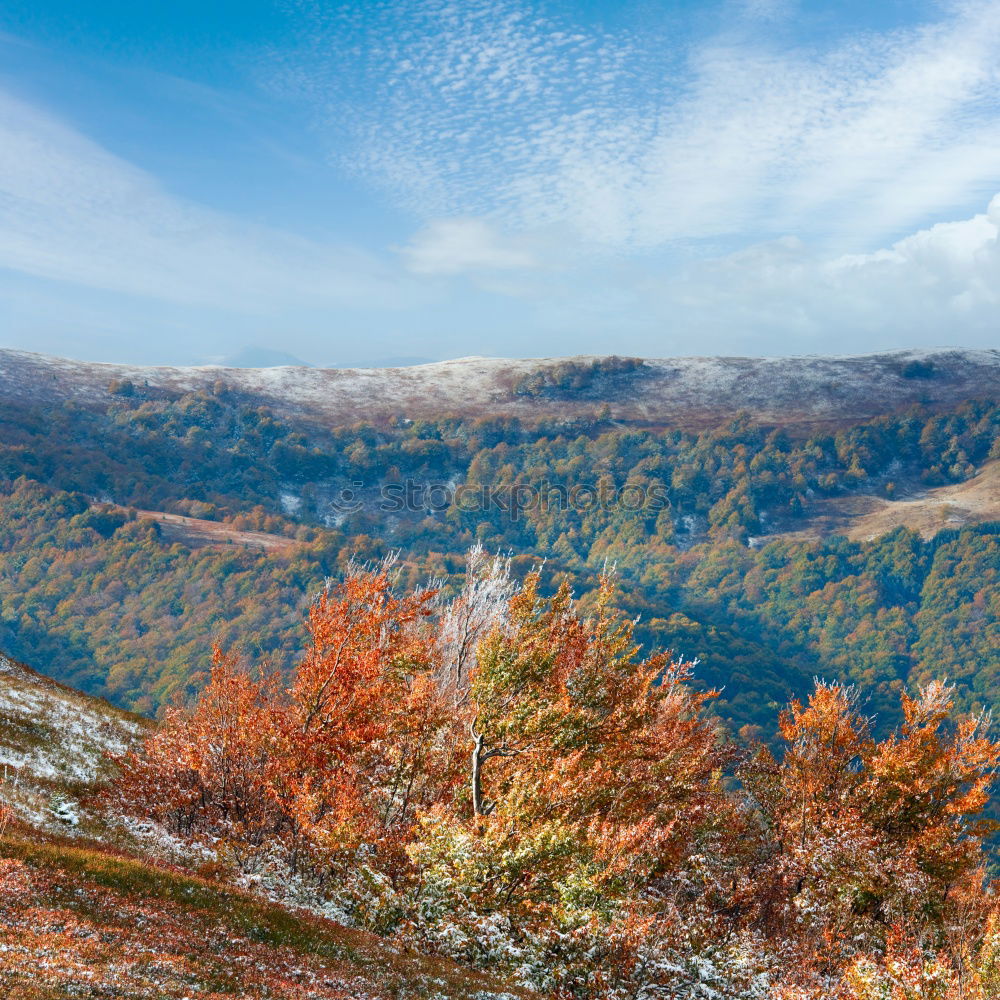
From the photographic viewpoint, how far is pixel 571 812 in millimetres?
25016

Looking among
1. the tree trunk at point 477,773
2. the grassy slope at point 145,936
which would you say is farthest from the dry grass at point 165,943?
the tree trunk at point 477,773

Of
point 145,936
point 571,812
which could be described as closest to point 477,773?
point 571,812

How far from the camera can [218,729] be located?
3067cm

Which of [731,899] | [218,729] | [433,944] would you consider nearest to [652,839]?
[433,944]

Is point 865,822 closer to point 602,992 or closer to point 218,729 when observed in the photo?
point 602,992

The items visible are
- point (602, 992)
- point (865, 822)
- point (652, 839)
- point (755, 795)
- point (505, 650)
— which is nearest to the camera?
point (602, 992)

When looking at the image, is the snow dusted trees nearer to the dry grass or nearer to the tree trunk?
the tree trunk

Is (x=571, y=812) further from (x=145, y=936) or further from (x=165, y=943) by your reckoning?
(x=145, y=936)

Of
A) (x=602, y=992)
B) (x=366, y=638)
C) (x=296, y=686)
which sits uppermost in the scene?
(x=366, y=638)

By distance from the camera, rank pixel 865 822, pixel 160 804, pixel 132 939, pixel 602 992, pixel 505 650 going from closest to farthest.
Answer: pixel 132 939 → pixel 602 992 → pixel 505 650 → pixel 160 804 → pixel 865 822

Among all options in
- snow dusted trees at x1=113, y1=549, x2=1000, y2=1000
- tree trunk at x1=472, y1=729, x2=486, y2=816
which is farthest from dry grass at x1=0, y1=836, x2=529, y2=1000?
tree trunk at x1=472, y1=729, x2=486, y2=816

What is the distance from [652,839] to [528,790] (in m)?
4.10

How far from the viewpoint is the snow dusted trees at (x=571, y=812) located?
22.6 m

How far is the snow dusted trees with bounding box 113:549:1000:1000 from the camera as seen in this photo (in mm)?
22625
